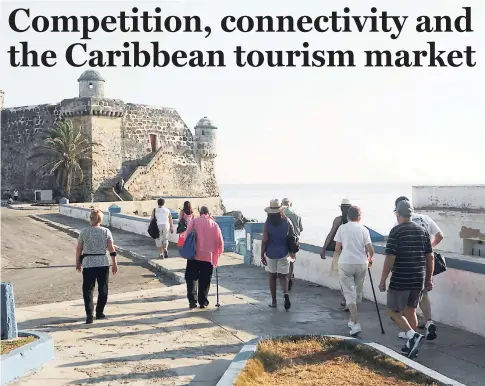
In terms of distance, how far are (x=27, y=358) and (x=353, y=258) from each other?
11.5ft

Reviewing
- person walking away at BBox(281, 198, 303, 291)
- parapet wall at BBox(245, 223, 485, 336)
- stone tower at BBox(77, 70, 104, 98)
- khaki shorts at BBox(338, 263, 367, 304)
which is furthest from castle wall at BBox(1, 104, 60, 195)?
khaki shorts at BBox(338, 263, 367, 304)

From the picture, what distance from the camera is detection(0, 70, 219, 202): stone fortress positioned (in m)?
39.3

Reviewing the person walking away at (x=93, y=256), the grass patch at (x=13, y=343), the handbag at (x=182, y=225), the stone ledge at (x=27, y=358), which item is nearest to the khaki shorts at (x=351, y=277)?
the person walking away at (x=93, y=256)

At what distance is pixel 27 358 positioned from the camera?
5.39 meters

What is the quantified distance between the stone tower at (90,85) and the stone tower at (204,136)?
10.00 m

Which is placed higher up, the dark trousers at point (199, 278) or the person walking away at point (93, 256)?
the person walking away at point (93, 256)

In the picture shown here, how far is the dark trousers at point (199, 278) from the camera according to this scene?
8164 millimetres

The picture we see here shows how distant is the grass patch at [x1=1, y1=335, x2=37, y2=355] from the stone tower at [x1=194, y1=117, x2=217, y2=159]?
42.0m

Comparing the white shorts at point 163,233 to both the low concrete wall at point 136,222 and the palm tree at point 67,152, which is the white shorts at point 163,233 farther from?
the palm tree at point 67,152

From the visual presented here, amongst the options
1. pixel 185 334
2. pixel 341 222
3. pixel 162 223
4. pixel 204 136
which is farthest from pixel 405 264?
pixel 204 136

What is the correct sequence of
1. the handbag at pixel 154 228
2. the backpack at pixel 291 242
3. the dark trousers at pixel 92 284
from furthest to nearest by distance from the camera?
the handbag at pixel 154 228 < the backpack at pixel 291 242 < the dark trousers at pixel 92 284

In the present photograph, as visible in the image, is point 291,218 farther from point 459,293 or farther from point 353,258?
point 459,293

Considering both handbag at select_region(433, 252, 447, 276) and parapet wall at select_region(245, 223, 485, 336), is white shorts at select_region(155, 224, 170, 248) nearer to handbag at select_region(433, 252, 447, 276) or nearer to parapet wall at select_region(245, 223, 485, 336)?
parapet wall at select_region(245, 223, 485, 336)

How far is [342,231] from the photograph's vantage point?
21.7 ft
